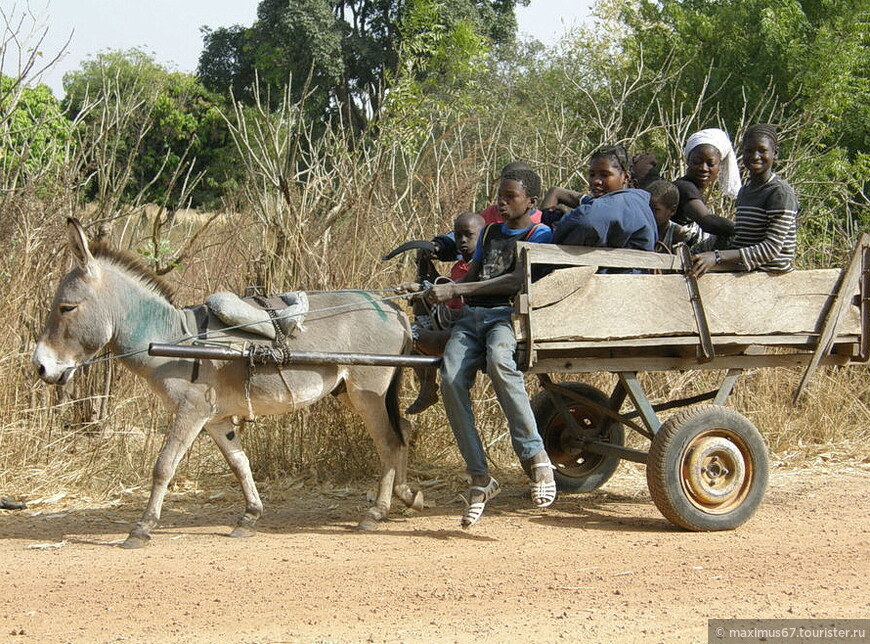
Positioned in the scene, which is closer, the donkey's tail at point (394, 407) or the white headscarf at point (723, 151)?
the donkey's tail at point (394, 407)

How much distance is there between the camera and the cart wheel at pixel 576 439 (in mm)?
6969

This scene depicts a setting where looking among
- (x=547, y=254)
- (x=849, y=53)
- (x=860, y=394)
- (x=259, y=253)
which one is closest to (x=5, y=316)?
(x=259, y=253)

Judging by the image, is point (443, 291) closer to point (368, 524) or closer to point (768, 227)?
point (368, 524)

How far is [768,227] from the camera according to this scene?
608 centimetres

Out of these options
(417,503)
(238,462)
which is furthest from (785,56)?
(238,462)

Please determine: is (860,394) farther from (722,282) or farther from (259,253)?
(259,253)

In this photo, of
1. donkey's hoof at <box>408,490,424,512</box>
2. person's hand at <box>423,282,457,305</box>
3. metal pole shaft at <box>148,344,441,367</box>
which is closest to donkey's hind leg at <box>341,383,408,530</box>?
donkey's hoof at <box>408,490,424,512</box>

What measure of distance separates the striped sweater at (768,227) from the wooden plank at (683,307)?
0.30 ft

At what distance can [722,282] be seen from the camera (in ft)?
19.4

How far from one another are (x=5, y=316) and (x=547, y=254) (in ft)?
13.9

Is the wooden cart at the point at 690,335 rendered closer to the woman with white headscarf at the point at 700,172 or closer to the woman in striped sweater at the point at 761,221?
the woman in striped sweater at the point at 761,221

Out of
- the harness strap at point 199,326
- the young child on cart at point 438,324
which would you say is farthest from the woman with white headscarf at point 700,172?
the harness strap at point 199,326

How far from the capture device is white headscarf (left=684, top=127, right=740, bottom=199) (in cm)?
670

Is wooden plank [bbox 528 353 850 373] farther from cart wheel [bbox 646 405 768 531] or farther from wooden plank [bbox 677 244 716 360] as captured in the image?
cart wheel [bbox 646 405 768 531]
